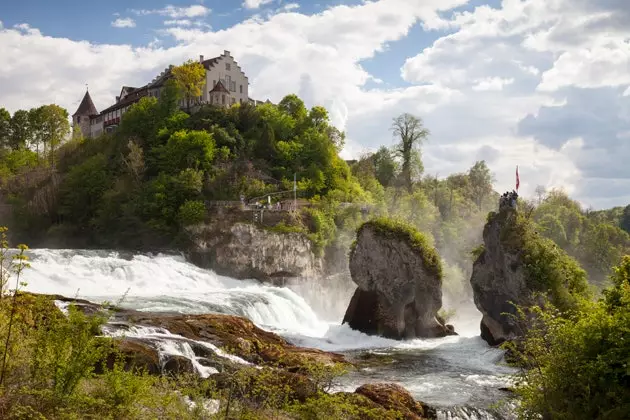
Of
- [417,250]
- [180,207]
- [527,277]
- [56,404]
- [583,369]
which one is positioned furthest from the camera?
[180,207]

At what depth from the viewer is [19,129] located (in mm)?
87875

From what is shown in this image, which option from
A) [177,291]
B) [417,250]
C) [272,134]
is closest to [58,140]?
→ [272,134]

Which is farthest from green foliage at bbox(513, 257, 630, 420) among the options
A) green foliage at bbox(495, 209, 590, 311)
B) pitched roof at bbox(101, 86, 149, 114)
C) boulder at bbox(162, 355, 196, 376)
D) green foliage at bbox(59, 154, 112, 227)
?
pitched roof at bbox(101, 86, 149, 114)

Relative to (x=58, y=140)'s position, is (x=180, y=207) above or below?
below

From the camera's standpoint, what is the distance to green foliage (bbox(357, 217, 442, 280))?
3316 cm

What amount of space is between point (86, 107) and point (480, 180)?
211 feet

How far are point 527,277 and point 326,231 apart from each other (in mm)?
25028

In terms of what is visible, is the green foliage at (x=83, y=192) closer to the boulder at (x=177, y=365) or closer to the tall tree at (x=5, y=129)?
the tall tree at (x=5, y=129)

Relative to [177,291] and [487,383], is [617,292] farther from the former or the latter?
[177,291]

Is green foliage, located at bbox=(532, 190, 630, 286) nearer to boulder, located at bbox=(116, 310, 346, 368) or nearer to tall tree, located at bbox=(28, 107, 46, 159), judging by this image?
boulder, located at bbox=(116, 310, 346, 368)

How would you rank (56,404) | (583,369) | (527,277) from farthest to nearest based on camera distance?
(527,277), (583,369), (56,404)

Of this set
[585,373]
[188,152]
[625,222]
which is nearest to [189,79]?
[188,152]

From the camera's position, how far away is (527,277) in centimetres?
2822

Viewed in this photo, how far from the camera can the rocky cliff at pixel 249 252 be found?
154 ft
